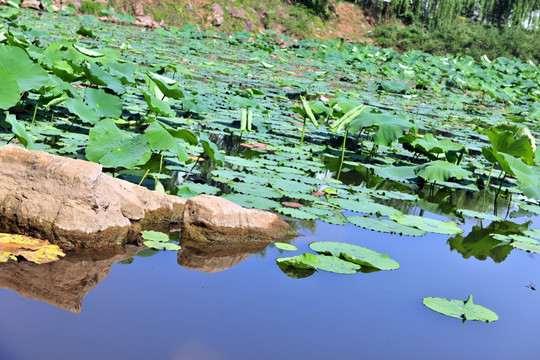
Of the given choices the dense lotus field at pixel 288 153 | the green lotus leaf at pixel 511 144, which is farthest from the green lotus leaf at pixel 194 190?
the green lotus leaf at pixel 511 144

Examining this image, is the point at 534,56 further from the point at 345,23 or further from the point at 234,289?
the point at 234,289

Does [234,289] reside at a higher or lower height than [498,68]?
lower

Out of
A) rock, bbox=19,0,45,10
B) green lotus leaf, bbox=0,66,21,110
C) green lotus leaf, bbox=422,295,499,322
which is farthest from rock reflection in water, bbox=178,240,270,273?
rock, bbox=19,0,45,10

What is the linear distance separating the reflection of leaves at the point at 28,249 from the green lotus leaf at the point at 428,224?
1.61m

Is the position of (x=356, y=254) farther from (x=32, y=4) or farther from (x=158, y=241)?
(x=32, y=4)

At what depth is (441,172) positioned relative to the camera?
361cm

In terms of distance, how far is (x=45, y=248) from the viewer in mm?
2041

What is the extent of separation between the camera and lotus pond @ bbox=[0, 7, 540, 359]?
1691 mm

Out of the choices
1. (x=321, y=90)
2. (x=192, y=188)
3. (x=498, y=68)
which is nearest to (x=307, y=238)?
(x=192, y=188)

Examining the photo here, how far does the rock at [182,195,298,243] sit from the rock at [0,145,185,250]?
0.26 metres

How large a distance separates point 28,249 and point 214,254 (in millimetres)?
656

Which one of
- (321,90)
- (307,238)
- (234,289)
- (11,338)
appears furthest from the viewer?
(321,90)

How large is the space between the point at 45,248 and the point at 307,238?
1053 mm

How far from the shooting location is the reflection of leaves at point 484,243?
106 inches
